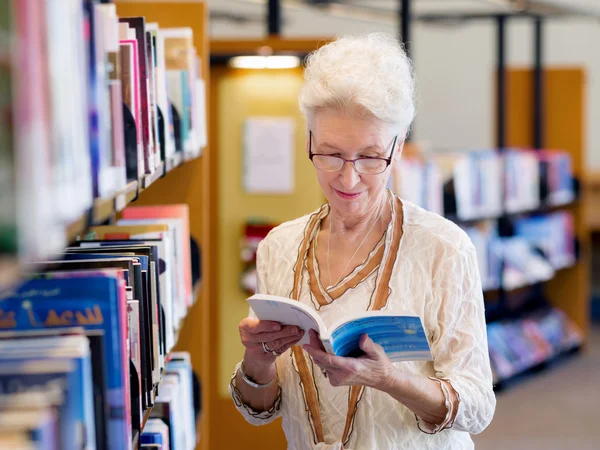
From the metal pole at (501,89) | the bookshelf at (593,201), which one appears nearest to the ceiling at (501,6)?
the metal pole at (501,89)

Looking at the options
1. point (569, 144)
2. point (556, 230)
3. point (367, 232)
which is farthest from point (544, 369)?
point (367, 232)

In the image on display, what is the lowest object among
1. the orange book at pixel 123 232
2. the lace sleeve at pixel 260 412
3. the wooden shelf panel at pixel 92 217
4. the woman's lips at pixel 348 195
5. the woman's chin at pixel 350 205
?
the lace sleeve at pixel 260 412

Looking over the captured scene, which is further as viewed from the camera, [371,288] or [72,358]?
[371,288]

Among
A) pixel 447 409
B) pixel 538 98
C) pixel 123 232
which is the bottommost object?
pixel 447 409

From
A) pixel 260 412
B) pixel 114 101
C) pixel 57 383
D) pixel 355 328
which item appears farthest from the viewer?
pixel 260 412

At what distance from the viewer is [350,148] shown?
1805 millimetres

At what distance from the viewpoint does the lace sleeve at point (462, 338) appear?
5.80ft

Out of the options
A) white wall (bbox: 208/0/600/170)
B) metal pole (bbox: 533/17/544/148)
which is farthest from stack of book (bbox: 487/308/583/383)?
white wall (bbox: 208/0/600/170)

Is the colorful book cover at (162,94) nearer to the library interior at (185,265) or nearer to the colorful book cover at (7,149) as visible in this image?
the library interior at (185,265)

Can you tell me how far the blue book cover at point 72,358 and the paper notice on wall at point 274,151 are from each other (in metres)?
3.64

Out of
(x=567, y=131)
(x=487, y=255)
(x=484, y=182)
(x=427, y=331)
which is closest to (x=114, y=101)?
(x=427, y=331)

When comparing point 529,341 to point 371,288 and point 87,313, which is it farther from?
point 87,313

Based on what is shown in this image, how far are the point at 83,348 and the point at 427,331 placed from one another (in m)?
0.88

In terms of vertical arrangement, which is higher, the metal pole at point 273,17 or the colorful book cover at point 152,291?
the metal pole at point 273,17
